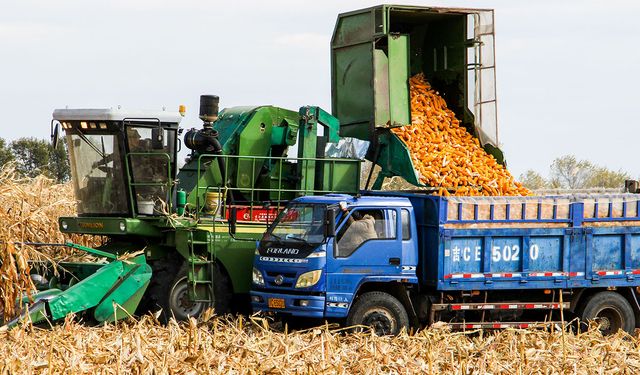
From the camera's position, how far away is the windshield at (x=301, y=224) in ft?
49.8

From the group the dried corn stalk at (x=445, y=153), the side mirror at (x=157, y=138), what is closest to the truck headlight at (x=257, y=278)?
the side mirror at (x=157, y=138)

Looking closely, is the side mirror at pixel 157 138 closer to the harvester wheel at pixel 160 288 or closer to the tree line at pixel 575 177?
the harvester wheel at pixel 160 288

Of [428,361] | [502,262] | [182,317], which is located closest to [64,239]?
[182,317]

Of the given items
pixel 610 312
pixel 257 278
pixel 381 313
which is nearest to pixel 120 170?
pixel 257 278

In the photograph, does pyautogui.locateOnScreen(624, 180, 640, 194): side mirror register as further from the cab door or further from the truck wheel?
the truck wheel

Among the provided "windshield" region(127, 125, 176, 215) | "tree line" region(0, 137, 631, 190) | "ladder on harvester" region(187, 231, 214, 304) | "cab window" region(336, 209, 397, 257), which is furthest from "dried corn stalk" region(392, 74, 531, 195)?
"tree line" region(0, 137, 631, 190)

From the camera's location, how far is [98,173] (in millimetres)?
17266

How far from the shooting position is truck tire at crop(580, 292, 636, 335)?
16.5 metres

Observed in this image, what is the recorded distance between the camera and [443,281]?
1557cm

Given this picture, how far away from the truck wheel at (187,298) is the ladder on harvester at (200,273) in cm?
13

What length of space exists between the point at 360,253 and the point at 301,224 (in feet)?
2.88

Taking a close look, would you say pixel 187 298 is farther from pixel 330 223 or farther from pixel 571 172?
pixel 571 172

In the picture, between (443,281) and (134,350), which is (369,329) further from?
(134,350)

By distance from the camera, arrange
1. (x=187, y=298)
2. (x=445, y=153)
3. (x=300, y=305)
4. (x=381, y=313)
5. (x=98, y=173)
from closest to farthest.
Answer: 1. (x=300, y=305)
2. (x=381, y=313)
3. (x=187, y=298)
4. (x=98, y=173)
5. (x=445, y=153)
